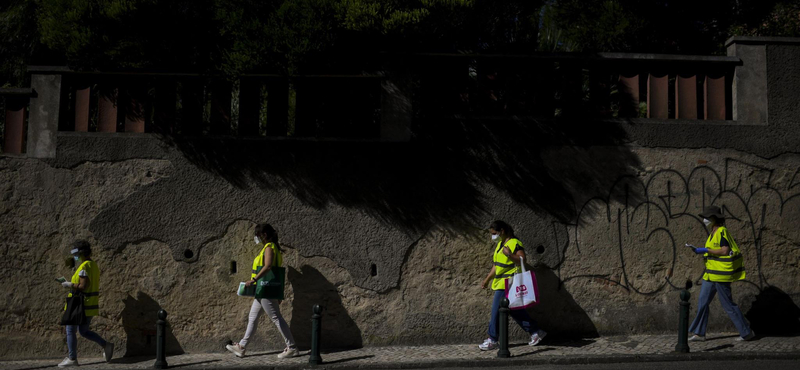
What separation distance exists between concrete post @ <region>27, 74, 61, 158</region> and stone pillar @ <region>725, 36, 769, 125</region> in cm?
858

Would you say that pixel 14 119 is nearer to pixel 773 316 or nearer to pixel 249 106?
pixel 249 106

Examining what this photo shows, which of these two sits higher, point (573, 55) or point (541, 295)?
point (573, 55)

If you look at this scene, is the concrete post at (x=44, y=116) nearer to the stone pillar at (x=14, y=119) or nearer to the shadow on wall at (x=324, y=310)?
the stone pillar at (x=14, y=119)

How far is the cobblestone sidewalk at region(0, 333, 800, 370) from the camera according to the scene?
7.58 meters

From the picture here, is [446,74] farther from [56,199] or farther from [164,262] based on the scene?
[56,199]

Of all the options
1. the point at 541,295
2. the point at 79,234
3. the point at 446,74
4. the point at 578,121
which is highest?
the point at 446,74

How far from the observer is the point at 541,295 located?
8633 millimetres

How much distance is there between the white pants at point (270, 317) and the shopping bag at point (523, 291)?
8.51 ft

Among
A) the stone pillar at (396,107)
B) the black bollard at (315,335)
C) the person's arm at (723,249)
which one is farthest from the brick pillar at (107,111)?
the person's arm at (723,249)

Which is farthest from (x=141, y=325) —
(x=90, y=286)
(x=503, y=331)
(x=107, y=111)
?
(x=503, y=331)

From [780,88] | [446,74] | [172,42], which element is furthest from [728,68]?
[172,42]

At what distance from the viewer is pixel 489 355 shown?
7.90 m

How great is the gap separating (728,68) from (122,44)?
7.68 m

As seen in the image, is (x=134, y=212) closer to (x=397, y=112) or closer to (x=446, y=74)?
(x=397, y=112)
